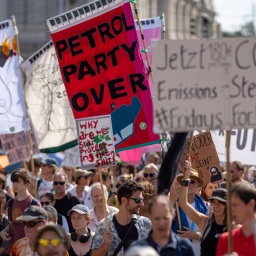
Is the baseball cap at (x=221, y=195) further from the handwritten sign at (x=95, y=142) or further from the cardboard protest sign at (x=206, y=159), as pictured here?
the cardboard protest sign at (x=206, y=159)

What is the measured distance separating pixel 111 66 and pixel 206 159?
162 cm

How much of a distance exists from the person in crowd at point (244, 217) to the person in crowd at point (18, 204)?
418cm

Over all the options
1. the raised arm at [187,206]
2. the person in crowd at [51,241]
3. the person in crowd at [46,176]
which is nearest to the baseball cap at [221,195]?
the raised arm at [187,206]

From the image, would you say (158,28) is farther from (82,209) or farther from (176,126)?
(176,126)

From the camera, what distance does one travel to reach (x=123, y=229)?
9.78 metres

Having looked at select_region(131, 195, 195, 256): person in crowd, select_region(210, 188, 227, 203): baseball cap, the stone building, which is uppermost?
select_region(131, 195, 195, 256): person in crowd

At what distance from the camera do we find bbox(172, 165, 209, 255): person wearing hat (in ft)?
35.3

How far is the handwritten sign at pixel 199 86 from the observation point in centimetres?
831

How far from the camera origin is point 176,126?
8.29m

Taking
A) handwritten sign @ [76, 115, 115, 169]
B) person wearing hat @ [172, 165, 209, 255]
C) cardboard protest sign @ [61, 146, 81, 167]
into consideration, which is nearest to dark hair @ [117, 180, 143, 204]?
handwritten sign @ [76, 115, 115, 169]

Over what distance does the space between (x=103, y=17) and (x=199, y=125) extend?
3.85 metres

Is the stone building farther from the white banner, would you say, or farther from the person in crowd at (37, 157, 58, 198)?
the white banner

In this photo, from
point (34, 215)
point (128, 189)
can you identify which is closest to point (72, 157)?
point (128, 189)

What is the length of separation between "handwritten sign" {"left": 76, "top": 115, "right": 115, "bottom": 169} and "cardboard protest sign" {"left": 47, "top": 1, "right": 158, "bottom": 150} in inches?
44.0
